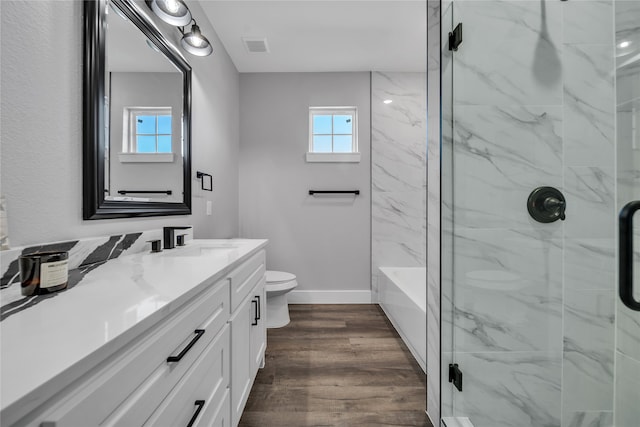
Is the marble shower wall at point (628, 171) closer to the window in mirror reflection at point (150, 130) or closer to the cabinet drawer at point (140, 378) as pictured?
the cabinet drawer at point (140, 378)

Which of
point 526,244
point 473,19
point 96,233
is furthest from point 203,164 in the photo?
point 526,244

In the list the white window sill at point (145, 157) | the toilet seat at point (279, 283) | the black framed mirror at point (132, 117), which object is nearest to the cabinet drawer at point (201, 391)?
the black framed mirror at point (132, 117)

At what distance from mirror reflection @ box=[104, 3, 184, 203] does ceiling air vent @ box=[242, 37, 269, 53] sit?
0.93m

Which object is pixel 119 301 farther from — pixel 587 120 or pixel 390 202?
pixel 390 202

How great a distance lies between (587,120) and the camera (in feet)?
3.78

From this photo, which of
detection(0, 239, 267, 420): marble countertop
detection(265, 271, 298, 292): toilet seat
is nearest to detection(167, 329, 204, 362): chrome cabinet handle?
detection(0, 239, 267, 420): marble countertop

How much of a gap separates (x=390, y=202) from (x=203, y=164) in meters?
1.83

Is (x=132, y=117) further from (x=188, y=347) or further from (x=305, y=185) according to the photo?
(x=305, y=185)

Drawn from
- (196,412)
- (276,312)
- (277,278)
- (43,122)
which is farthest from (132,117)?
(276,312)

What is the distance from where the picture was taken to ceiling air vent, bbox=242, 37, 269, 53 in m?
2.37

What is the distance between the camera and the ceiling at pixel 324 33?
2039mm

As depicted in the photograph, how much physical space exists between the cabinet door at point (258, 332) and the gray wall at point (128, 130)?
0.72m

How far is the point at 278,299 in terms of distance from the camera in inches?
94.9

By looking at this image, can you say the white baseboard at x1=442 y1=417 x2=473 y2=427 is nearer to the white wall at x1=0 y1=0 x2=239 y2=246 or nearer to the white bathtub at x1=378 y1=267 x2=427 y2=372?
the white bathtub at x1=378 y1=267 x2=427 y2=372
